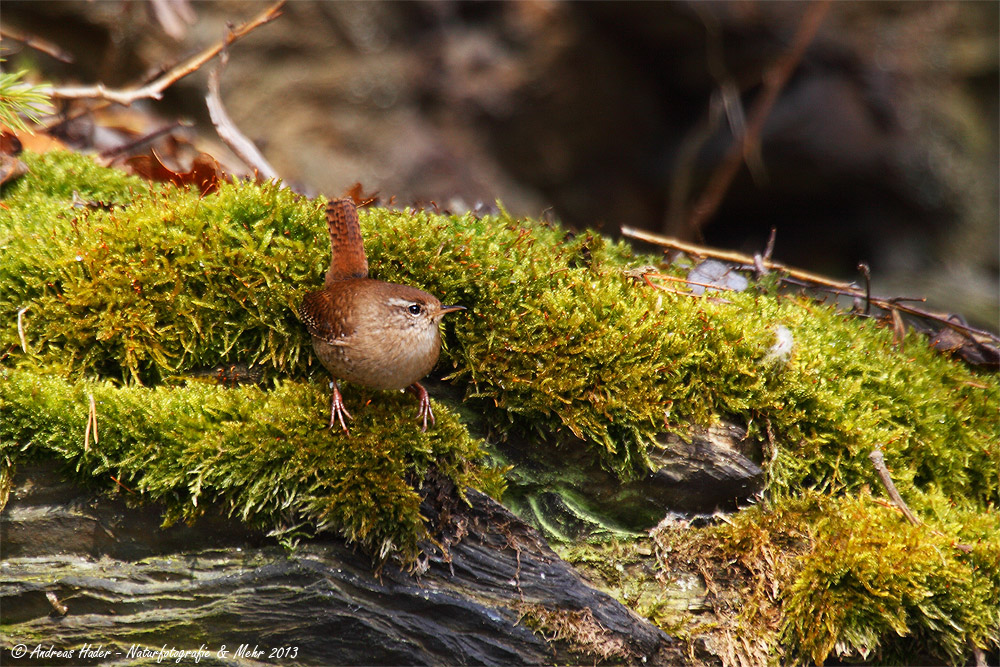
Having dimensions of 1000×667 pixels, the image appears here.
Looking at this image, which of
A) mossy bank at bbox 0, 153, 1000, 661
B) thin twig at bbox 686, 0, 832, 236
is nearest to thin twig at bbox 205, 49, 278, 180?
mossy bank at bbox 0, 153, 1000, 661

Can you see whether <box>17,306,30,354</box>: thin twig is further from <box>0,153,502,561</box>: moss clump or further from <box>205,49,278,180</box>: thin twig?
<box>205,49,278,180</box>: thin twig

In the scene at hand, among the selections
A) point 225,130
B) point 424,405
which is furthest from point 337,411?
point 225,130

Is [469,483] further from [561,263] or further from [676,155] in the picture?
[676,155]

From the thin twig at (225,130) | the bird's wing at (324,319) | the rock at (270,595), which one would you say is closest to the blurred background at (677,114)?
the thin twig at (225,130)

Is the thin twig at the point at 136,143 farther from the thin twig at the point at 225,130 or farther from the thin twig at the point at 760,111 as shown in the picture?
the thin twig at the point at 760,111

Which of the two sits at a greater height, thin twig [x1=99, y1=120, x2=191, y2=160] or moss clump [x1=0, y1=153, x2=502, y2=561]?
thin twig [x1=99, y1=120, x2=191, y2=160]

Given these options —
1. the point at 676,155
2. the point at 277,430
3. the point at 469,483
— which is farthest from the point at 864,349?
the point at 676,155
